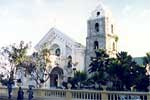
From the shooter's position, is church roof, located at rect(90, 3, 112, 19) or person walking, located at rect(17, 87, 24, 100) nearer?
person walking, located at rect(17, 87, 24, 100)

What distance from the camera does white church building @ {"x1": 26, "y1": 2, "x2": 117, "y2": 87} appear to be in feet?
163

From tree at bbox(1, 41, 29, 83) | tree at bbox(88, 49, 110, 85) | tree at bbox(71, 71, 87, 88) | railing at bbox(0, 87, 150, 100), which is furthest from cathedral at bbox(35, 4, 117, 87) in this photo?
railing at bbox(0, 87, 150, 100)

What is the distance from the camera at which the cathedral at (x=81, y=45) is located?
163ft

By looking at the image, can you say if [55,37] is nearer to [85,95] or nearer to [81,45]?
[81,45]

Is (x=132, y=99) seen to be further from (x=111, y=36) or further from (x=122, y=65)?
(x=111, y=36)

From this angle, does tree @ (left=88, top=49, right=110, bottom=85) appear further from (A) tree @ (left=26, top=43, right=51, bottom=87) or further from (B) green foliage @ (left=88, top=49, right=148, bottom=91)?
(A) tree @ (left=26, top=43, right=51, bottom=87)

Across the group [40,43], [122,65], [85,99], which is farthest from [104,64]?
[85,99]

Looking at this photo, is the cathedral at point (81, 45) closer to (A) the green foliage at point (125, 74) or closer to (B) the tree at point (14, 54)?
(A) the green foliage at point (125, 74)

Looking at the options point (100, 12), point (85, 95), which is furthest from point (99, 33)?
point (85, 95)

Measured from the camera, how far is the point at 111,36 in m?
51.3

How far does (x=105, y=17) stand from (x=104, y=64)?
12328 mm

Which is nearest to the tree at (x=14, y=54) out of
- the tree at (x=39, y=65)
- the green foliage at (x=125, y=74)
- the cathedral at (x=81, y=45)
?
the tree at (x=39, y=65)

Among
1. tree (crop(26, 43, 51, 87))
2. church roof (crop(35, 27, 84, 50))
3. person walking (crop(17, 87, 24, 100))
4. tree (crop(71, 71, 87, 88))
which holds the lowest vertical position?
person walking (crop(17, 87, 24, 100))

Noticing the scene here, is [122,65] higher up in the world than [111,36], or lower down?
lower down
